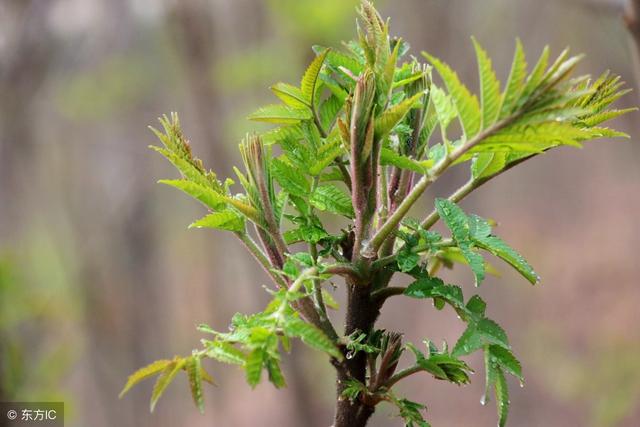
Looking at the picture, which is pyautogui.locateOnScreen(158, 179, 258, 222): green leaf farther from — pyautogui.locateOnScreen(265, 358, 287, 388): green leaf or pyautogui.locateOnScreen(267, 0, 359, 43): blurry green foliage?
pyautogui.locateOnScreen(267, 0, 359, 43): blurry green foliage

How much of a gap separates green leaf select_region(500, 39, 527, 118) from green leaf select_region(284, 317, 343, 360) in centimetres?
29

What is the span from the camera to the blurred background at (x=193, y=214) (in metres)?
3.85

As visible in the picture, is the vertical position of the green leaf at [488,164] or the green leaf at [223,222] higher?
the green leaf at [488,164]

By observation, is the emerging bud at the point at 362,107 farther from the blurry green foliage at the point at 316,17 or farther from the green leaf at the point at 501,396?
the blurry green foliage at the point at 316,17

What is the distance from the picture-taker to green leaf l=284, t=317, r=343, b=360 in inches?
27.3

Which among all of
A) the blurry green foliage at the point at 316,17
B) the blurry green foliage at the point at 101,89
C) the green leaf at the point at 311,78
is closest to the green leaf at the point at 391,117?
the green leaf at the point at 311,78

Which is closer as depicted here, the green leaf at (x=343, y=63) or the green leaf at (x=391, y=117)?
the green leaf at (x=391, y=117)

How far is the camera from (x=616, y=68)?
16.7ft

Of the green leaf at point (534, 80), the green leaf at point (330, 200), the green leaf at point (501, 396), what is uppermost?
the green leaf at point (534, 80)

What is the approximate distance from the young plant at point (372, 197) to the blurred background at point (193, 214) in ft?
3.31

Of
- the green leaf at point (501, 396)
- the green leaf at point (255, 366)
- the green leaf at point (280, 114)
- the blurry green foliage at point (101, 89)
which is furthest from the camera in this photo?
the blurry green foliage at point (101, 89)

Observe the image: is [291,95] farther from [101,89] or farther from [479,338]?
[101,89]

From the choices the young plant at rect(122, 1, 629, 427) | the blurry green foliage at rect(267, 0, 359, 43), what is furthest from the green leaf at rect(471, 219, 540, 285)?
the blurry green foliage at rect(267, 0, 359, 43)

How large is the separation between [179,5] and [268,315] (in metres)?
3.70
